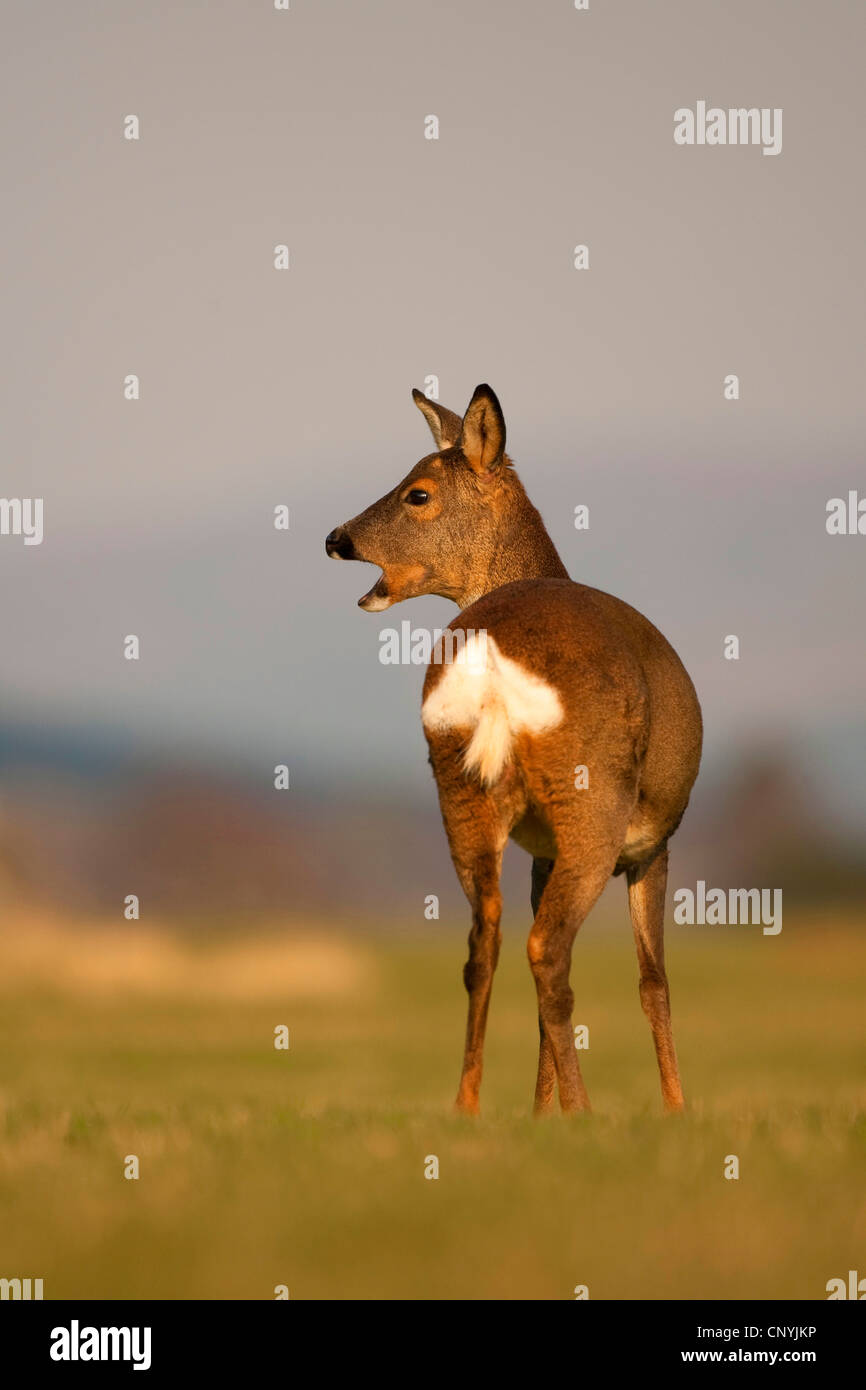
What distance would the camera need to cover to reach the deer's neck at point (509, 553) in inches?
452

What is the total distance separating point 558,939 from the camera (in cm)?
906

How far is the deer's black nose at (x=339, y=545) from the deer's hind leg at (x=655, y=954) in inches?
118

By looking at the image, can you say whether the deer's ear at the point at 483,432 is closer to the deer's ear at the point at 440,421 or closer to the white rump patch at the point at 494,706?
the deer's ear at the point at 440,421

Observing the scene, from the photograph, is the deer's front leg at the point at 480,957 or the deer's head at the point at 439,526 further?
the deer's head at the point at 439,526

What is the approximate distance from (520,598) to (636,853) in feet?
6.69

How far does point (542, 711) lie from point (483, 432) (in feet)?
9.73

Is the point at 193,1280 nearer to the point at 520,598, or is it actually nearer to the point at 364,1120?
the point at 364,1120

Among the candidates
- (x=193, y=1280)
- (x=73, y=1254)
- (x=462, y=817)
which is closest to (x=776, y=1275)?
(x=193, y=1280)

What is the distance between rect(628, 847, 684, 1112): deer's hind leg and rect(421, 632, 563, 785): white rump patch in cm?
223

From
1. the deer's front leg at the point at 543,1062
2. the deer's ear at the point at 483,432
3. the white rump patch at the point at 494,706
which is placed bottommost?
the deer's front leg at the point at 543,1062

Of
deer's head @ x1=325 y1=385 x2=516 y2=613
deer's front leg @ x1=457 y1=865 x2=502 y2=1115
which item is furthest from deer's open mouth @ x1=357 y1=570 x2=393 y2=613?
deer's front leg @ x1=457 y1=865 x2=502 y2=1115

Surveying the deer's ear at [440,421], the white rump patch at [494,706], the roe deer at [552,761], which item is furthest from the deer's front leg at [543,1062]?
the deer's ear at [440,421]

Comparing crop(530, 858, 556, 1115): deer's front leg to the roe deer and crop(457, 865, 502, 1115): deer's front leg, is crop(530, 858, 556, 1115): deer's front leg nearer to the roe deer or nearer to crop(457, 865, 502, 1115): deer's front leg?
the roe deer

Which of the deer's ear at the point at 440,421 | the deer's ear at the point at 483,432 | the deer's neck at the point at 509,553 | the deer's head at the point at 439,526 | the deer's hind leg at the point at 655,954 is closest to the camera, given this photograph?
the deer's hind leg at the point at 655,954
